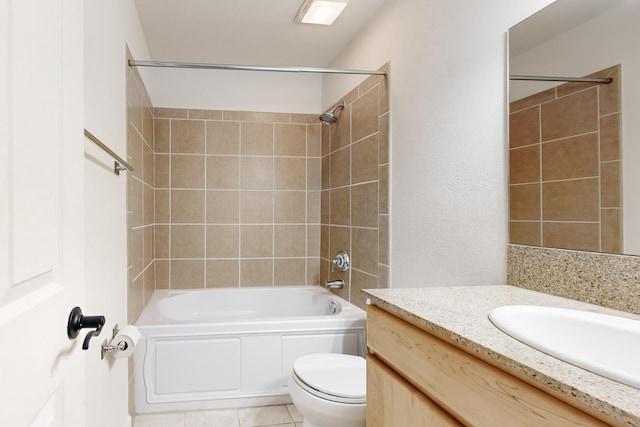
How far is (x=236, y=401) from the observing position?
8.28 feet

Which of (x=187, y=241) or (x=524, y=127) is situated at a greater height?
(x=524, y=127)

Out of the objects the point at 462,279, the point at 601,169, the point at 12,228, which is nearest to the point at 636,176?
the point at 601,169

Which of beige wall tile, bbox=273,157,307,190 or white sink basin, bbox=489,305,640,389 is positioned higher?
beige wall tile, bbox=273,157,307,190

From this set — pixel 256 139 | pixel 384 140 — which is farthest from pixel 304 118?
pixel 384 140

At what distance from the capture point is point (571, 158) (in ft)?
4.14

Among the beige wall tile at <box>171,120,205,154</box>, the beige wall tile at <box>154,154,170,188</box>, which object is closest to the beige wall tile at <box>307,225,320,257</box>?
the beige wall tile at <box>171,120,205,154</box>

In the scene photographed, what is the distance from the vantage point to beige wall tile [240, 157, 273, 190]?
3676 millimetres

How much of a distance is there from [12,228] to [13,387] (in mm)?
212

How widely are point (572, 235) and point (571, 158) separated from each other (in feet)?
0.76

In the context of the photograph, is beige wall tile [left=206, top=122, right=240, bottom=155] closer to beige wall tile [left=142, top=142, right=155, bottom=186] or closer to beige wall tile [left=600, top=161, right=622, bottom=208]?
beige wall tile [left=142, top=142, right=155, bottom=186]

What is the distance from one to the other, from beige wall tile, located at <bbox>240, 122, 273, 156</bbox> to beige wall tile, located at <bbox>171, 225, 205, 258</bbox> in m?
0.79

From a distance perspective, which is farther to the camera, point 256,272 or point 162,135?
point 256,272

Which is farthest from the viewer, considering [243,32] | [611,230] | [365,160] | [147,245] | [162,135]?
[162,135]

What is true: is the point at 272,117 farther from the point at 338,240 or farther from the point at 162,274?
the point at 162,274
